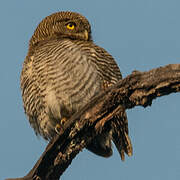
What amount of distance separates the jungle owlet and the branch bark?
2.54 feet

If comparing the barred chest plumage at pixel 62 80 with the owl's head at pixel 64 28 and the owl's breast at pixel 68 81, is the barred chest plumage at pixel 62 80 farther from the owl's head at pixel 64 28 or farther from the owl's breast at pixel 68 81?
the owl's head at pixel 64 28

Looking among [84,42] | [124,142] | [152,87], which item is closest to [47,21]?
[84,42]

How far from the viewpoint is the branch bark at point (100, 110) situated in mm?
4930

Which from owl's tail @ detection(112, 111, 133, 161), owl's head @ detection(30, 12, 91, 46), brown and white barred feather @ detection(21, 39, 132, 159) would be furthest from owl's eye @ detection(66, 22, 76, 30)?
owl's tail @ detection(112, 111, 133, 161)

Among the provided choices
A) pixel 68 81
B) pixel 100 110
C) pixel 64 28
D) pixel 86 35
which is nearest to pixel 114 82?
pixel 68 81

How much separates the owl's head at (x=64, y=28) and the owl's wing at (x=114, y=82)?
2.50ft

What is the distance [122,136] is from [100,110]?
5.18 ft

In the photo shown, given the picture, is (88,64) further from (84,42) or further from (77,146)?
(77,146)

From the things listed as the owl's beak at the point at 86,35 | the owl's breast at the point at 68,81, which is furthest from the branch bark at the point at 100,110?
the owl's beak at the point at 86,35

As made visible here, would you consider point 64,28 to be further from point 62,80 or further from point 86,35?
point 62,80

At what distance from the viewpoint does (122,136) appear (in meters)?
7.16

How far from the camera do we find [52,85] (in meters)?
6.76

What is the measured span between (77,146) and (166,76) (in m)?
2.02

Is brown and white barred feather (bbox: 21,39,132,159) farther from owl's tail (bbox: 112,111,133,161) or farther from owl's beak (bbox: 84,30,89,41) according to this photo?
owl's beak (bbox: 84,30,89,41)
